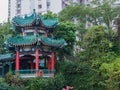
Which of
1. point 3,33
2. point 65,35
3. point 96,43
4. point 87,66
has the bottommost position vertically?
point 87,66

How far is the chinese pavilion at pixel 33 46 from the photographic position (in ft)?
76.5

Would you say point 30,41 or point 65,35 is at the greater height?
point 65,35

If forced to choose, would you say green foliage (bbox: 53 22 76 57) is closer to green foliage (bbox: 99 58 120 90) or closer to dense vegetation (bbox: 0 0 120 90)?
dense vegetation (bbox: 0 0 120 90)

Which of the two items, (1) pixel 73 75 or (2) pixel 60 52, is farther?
(2) pixel 60 52

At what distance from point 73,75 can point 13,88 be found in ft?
15.8

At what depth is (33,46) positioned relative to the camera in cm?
2353

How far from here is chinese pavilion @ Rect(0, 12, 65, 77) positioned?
2333 cm

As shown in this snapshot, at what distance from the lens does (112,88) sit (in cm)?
2006

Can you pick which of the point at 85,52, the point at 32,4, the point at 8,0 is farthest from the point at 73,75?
the point at 8,0

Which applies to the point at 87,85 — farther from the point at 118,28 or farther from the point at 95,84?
the point at 118,28

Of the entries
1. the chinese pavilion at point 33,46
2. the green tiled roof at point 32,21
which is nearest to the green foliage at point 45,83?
the chinese pavilion at point 33,46

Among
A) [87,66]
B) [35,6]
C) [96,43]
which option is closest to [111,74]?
[87,66]

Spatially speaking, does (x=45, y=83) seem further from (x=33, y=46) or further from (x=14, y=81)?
(x=33, y=46)

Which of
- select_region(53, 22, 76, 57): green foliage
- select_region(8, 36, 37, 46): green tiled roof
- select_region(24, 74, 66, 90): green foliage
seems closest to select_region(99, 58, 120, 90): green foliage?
select_region(24, 74, 66, 90): green foliage
